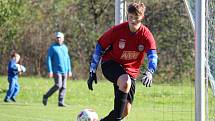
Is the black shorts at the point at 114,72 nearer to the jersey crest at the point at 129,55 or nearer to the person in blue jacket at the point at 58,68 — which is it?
the jersey crest at the point at 129,55

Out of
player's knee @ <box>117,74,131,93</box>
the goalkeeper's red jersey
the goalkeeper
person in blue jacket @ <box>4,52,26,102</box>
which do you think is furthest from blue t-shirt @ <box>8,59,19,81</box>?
player's knee @ <box>117,74,131,93</box>

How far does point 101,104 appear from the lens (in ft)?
57.3

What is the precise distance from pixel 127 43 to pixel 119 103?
0.83 m

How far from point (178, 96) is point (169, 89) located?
17.7 inches

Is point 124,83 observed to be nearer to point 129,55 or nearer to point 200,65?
point 129,55

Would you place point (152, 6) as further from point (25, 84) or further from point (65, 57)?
point (25, 84)

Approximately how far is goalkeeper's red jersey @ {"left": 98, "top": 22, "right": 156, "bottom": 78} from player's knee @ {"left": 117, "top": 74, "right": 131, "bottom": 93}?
260 mm

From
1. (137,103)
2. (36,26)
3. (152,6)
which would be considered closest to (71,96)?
(137,103)

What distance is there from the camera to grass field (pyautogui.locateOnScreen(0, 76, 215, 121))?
13523 millimetres

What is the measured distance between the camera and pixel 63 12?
33781mm

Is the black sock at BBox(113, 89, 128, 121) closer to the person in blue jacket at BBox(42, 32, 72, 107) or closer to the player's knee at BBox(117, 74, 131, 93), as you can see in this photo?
the player's knee at BBox(117, 74, 131, 93)

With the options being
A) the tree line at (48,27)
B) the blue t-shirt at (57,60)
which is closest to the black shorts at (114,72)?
the blue t-shirt at (57,60)

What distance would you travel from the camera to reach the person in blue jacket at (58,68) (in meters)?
16.1

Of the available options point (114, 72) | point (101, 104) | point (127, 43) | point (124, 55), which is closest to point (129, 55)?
point (124, 55)
